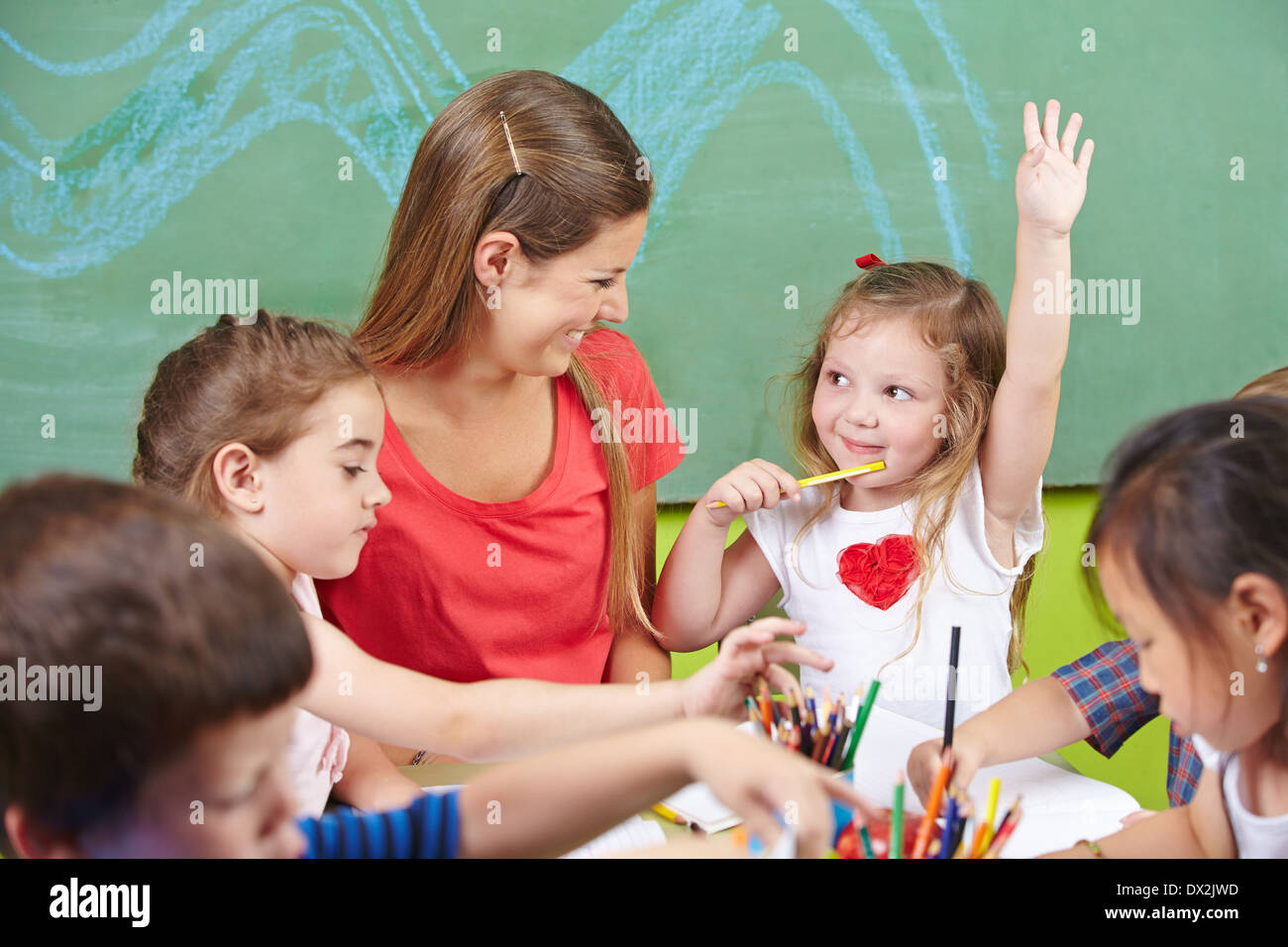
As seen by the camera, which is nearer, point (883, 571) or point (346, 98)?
point (883, 571)

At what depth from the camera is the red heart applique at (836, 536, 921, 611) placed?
104 centimetres

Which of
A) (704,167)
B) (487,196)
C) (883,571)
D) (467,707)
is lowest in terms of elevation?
(467,707)

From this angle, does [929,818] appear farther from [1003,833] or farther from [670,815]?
Result: [670,815]

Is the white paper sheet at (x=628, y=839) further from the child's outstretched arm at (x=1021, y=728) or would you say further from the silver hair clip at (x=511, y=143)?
the silver hair clip at (x=511, y=143)

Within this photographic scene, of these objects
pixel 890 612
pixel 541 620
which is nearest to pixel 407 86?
pixel 541 620

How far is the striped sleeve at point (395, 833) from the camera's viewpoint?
1.87ft

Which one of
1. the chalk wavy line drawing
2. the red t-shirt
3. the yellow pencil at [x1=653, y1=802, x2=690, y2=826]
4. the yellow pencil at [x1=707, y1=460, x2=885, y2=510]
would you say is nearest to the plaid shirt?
the yellow pencil at [x1=707, y1=460, x2=885, y2=510]

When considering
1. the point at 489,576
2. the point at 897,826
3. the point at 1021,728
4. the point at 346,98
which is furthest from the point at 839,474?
the point at 346,98

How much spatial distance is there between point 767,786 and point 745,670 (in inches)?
8.0

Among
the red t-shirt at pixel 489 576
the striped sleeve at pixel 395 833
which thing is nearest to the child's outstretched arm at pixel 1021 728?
the striped sleeve at pixel 395 833

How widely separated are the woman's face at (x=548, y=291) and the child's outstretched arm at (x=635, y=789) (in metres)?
0.49

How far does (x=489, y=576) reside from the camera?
1086 mm

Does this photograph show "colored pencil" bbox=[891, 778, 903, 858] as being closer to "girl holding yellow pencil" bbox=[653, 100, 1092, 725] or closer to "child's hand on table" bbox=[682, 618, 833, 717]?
"child's hand on table" bbox=[682, 618, 833, 717]

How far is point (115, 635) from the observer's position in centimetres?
43
